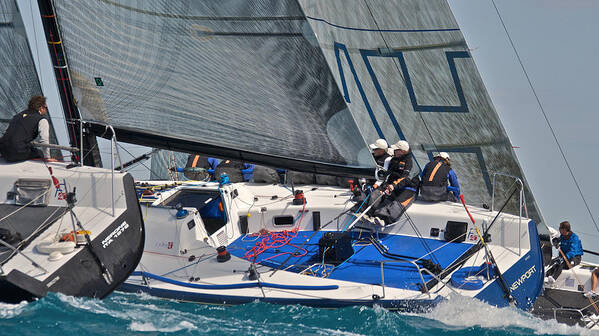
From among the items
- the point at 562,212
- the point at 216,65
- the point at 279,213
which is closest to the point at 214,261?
the point at 279,213

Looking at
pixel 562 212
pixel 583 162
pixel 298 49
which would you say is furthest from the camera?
pixel 583 162

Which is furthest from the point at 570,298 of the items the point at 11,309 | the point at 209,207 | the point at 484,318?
the point at 11,309

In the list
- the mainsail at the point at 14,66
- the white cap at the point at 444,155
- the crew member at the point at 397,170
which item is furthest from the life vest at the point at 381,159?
the mainsail at the point at 14,66

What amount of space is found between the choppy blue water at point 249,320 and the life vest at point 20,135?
168 cm

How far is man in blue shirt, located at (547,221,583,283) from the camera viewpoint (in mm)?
7949

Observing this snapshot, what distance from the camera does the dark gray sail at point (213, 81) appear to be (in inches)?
282

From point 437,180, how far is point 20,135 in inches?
181

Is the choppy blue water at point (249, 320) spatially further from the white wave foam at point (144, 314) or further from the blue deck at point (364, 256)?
the blue deck at point (364, 256)

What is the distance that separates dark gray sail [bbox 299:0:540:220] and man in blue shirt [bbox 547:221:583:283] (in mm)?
372

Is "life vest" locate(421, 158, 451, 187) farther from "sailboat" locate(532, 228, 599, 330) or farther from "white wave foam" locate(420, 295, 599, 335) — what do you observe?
"white wave foam" locate(420, 295, 599, 335)

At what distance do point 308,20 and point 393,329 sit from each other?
3.15m

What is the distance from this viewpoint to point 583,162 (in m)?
25.7

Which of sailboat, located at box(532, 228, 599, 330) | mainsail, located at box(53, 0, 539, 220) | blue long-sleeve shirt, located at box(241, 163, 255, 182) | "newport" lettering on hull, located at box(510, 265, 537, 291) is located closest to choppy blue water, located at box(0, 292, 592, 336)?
"newport" lettering on hull, located at box(510, 265, 537, 291)

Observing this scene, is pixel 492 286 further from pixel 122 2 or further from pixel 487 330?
pixel 122 2
